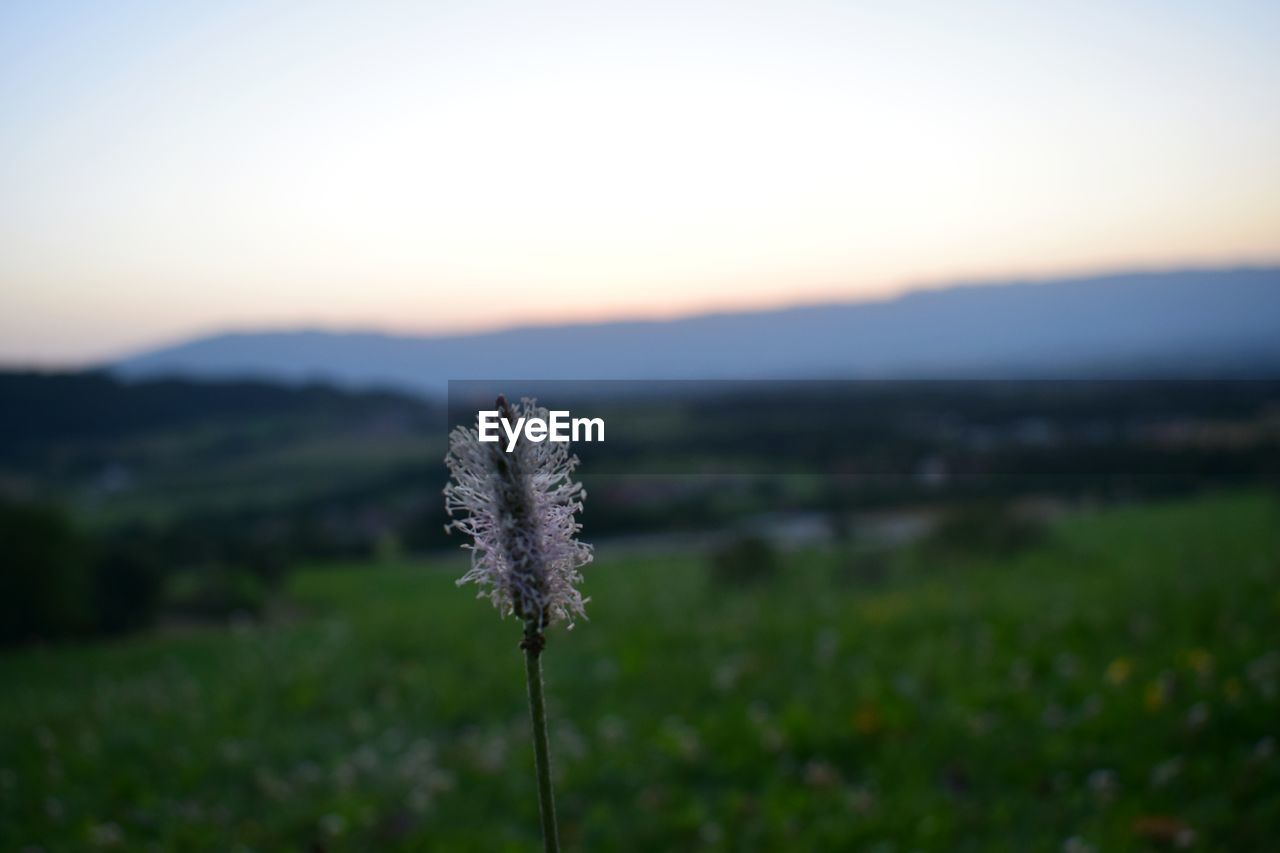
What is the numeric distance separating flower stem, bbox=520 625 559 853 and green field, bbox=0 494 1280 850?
3.85 m

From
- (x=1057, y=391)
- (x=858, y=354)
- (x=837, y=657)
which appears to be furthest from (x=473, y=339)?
(x=858, y=354)

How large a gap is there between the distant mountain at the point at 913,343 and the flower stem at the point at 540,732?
10948 millimetres

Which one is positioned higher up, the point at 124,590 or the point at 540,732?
the point at 540,732

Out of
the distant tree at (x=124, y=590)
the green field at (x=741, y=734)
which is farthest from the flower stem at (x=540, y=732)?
the distant tree at (x=124, y=590)

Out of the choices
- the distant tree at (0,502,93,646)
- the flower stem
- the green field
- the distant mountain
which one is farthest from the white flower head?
the distant tree at (0,502,93,646)

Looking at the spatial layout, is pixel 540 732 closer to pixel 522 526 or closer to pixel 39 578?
pixel 522 526

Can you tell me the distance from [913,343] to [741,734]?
191 feet

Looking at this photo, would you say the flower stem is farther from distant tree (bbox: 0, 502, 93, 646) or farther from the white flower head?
distant tree (bbox: 0, 502, 93, 646)

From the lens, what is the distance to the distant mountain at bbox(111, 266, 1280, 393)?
2584cm

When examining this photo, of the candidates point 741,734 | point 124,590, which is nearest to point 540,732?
point 741,734

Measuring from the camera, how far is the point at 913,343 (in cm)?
6081

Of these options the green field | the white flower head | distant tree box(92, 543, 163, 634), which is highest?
the white flower head

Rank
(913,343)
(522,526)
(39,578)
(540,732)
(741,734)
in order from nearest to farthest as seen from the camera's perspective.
Result: 1. (540,732)
2. (522,526)
3. (741,734)
4. (39,578)
5. (913,343)

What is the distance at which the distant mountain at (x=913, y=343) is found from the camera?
2584cm
